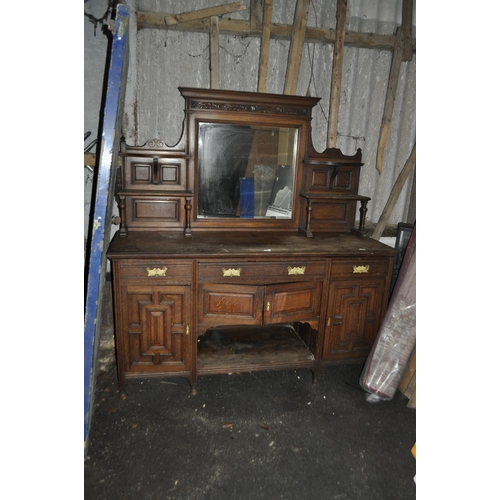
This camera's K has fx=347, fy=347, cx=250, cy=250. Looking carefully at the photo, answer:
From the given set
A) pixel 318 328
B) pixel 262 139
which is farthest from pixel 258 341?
pixel 262 139

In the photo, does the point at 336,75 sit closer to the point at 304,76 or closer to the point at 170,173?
the point at 304,76

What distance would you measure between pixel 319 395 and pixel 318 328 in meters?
0.52

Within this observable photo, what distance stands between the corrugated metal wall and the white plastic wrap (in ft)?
4.01

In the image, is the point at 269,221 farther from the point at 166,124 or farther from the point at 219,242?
the point at 166,124

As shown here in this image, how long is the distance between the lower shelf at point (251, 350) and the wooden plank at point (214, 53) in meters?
2.15

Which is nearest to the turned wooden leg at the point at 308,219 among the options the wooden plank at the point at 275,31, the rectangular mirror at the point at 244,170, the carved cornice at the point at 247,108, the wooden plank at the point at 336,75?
the rectangular mirror at the point at 244,170

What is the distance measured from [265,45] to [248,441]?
303 cm

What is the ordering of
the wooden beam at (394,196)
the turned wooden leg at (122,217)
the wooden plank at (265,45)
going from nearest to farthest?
the turned wooden leg at (122,217) < the wooden plank at (265,45) < the wooden beam at (394,196)

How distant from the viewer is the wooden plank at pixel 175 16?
2.82 metres

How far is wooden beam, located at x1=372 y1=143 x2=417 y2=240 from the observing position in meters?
3.41

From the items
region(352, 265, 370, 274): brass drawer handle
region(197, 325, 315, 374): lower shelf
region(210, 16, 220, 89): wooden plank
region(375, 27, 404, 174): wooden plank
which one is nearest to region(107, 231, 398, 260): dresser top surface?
region(352, 265, 370, 274): brass drawer handle

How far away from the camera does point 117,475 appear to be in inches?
76.5

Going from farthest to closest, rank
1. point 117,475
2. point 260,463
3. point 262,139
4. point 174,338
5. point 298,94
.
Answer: point 298,94, point 262,139, point 174,338, point 260,463, point 117,475

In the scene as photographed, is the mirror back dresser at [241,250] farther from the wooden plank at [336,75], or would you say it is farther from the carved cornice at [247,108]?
the wooden plank at [336,75]
